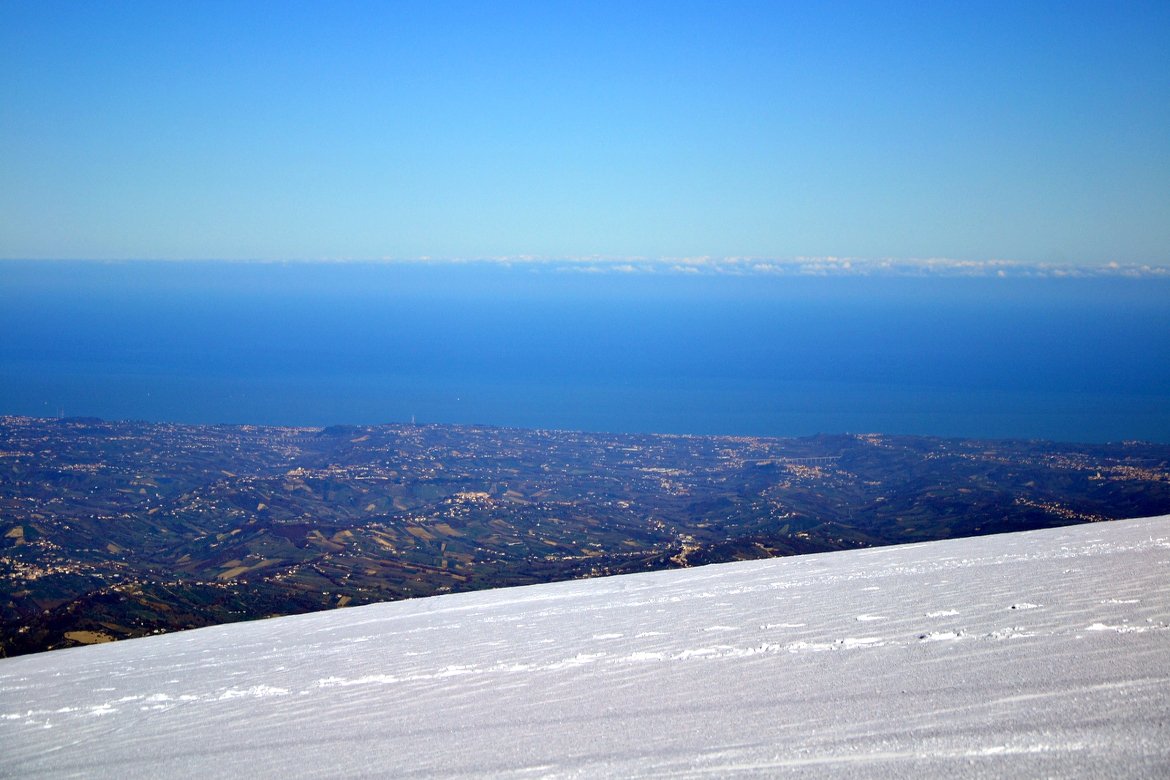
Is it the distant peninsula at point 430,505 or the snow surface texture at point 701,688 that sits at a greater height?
the snow surface texture at point 701,688

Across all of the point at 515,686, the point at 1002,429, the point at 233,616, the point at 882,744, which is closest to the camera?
the point at 882,744

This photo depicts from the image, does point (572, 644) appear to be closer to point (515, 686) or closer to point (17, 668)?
point (515, 686)

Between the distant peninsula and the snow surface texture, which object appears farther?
the distant peninsula

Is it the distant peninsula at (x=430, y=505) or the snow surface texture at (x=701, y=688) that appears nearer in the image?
the snow surface texture at (x=701, y=688)

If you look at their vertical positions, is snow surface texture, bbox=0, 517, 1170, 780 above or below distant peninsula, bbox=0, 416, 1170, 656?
above

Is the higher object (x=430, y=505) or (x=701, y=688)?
(x=701, y=688)

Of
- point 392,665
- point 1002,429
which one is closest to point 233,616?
point 392,665

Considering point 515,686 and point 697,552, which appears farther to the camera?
point 697,552

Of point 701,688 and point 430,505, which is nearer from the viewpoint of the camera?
point 701,688
